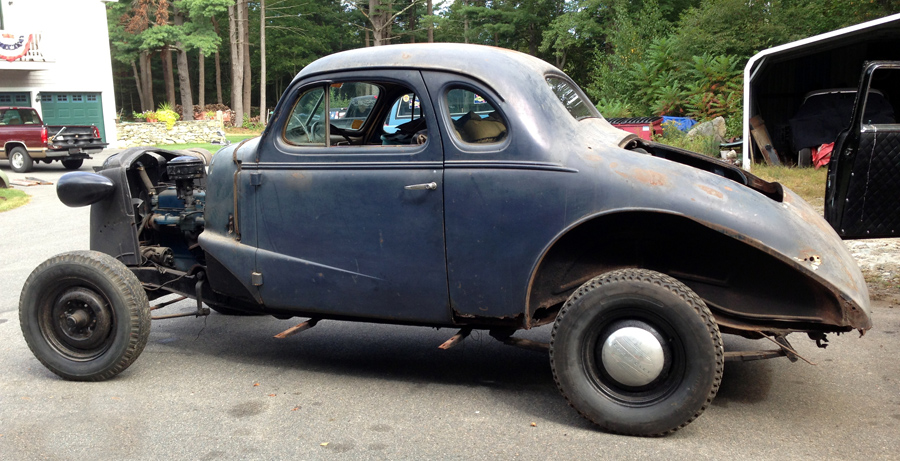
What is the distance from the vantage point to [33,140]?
2094cm

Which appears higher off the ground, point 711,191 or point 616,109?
point 711,191

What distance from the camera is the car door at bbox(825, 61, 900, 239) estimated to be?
5723 millimetres

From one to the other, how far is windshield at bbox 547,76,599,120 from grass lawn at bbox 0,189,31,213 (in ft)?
40.6

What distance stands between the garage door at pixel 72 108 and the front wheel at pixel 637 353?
29.8 metres

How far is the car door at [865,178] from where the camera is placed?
5.72 metres

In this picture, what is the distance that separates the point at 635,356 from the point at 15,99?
3015 cm

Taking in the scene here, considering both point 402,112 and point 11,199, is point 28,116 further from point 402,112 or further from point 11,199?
point 402,112

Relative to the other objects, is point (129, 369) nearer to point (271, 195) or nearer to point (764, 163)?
point (271, 195)

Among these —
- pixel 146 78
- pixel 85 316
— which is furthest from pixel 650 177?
pixel 146 78

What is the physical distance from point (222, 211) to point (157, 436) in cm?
144

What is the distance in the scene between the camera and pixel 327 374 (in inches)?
192

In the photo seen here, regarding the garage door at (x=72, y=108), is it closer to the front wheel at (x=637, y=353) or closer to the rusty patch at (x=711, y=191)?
the front wheel at (x=637, y=353)

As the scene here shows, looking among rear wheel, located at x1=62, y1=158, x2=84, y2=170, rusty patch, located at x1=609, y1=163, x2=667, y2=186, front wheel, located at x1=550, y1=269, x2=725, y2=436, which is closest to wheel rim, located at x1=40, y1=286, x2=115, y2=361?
front wheel, located at x1=550, y1=269, x2=725, y2=436

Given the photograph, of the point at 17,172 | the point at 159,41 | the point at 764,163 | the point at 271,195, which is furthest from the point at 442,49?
the point at 159,41
